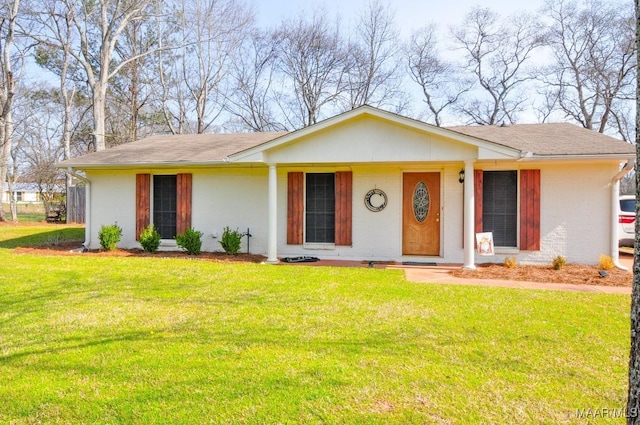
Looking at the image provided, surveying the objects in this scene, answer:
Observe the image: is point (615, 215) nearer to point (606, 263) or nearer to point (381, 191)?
point (606, 263)

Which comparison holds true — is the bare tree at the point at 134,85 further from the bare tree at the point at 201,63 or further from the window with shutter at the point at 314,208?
the window with shutter at the point at 314,208

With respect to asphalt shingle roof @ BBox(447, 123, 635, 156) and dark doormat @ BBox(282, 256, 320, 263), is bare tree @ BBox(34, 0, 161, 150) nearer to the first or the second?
dark doormat @ BBox(282, 256, 320, 263)

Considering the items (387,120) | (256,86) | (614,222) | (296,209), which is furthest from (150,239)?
(256,86)

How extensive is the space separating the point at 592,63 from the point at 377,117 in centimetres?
1966

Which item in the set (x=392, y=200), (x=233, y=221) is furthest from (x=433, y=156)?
(x=233, y=221)

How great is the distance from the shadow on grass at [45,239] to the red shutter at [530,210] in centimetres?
1216

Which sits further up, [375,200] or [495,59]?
[495,59]

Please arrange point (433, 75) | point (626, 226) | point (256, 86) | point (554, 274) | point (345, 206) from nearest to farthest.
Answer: point (554, 274) → point (345, 206) → point (626, 226) → point (256, 86) → point (433, 75)

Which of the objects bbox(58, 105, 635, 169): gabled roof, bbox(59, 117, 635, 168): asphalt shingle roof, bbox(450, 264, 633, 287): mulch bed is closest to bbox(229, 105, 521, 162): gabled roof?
bbox(58, 105, 635, 169): gabled roof

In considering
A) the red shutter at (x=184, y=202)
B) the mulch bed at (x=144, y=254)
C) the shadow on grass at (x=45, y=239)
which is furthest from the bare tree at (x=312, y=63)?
the mulch bed at (x=144, y=254)

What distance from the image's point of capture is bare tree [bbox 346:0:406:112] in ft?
71.1

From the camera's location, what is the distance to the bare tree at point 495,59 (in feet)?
72.4

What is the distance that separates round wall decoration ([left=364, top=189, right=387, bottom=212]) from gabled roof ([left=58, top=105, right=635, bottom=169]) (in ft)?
6.16

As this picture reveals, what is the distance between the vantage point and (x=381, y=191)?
28.9 feet
